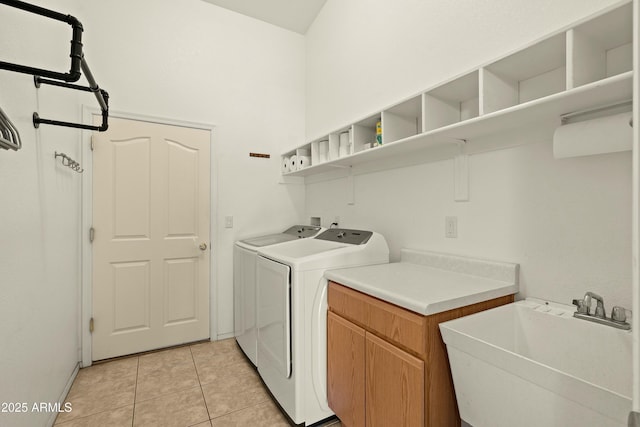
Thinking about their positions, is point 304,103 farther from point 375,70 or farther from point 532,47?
point 532,47

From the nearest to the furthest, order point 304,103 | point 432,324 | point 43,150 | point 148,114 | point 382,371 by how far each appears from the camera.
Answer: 1. point 432,324
2. point 382,371
3. point 43,150
4. point 148,114
5. point 304,103

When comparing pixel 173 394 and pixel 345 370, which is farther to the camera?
pixel 173 394

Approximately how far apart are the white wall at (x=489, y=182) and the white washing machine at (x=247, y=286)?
1.95ft

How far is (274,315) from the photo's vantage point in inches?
71.4

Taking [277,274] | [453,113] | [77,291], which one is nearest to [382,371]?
[277,274]

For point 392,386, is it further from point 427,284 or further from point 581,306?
point 581,306

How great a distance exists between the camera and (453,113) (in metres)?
1.65

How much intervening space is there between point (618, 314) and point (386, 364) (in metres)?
0.83

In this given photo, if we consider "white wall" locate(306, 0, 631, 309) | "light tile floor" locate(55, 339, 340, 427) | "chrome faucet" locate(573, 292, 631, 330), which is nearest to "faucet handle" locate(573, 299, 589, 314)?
"chrome faucet" locate(573, 292, 631, 330)

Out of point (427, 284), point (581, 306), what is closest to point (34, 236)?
point (427, 284)

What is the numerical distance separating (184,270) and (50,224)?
1137 millimetres

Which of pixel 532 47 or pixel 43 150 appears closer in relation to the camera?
pixel 532 47

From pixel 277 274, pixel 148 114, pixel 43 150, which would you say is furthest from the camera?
pixel 148 114

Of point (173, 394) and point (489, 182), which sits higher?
point (489, 182)
